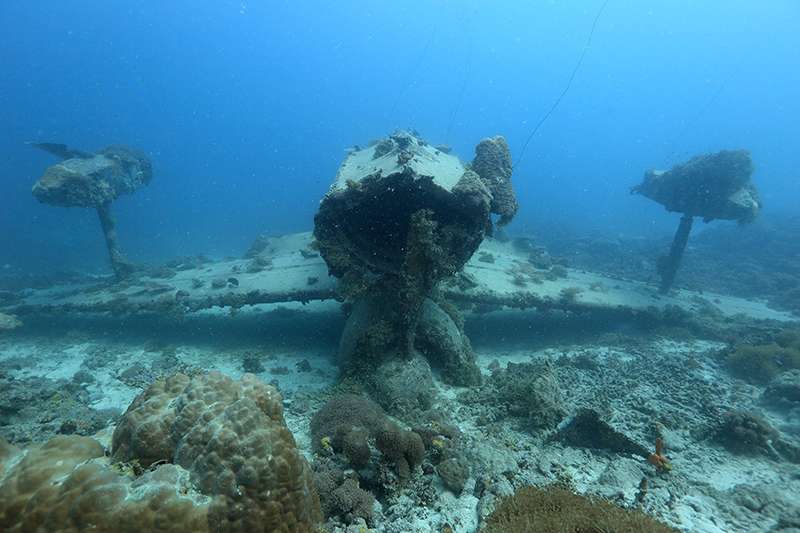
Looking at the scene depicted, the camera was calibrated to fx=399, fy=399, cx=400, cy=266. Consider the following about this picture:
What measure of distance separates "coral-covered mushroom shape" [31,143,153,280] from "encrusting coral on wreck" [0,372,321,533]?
14890 mm

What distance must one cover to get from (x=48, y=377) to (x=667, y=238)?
3986 centimetres

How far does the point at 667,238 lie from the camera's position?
3381cm

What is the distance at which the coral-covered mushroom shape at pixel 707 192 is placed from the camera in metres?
15.1

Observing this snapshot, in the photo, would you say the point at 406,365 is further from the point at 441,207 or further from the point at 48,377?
the point at 48,377

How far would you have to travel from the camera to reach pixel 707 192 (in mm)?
15789

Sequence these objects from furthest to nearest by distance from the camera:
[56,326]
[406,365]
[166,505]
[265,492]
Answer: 1. [56,326]
2. [406,365]
3. [265,492]
4. [166,505]

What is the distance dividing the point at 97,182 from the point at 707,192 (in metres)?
→ 23.9

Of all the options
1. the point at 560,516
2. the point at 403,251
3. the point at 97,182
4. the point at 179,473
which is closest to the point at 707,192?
the point at 403,251

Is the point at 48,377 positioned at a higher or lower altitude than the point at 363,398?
lower

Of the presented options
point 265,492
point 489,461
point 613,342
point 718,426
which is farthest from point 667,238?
point 265,492

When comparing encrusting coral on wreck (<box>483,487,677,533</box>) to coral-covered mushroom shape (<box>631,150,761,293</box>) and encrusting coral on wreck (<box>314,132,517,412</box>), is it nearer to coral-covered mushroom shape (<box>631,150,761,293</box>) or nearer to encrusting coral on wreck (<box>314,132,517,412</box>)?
encrusting coral on wreck (<box>314,132,517,412</box>)

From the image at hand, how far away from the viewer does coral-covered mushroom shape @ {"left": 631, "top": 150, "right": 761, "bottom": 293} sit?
1512 cm

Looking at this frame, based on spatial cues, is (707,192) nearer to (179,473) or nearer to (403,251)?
(403,251)

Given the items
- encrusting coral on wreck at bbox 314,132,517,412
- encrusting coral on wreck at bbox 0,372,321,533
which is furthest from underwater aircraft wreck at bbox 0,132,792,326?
encrusting coral on wreck at bbox 0,372,321,533
